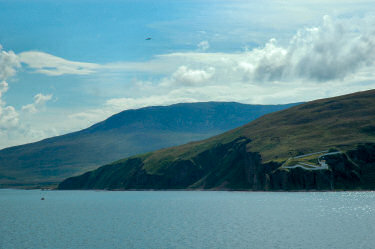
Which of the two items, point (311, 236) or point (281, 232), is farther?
point (281, 232)

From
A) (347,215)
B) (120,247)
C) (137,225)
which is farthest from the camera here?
(347,215)

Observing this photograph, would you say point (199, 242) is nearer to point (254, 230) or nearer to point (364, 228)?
point (254, 230)

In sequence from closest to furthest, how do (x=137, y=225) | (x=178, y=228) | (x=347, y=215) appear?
(x=178, y=228) → (x=137, y=225) → (x=347, y=215)

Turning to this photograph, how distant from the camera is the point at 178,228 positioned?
361ft

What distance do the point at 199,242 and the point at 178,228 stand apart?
22996 millimetres

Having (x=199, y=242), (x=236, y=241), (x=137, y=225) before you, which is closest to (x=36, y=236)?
(x=137, y=225)

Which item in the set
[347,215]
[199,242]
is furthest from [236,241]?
[347,215]

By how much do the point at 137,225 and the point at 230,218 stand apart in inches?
1017

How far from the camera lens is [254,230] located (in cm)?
10175

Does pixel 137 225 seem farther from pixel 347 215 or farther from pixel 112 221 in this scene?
pixel 347 215

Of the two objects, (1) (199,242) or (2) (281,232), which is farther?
(2) (281,232)

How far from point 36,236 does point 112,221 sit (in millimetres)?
31741

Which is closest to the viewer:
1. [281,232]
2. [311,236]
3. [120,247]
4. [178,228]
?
[120,247]

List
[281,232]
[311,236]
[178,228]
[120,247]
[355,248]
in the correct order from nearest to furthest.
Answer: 1. [355,248]
2. [120,247]
3. [311,236]
4. [281,232]
5. [178,228]
